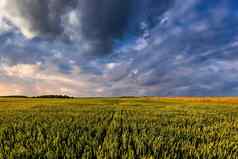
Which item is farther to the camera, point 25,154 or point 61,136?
point 61,136

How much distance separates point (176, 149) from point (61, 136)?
3444 millimetres

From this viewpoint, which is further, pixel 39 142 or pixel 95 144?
pixel 39 142

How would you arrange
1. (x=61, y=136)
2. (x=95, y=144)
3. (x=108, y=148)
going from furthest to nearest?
(x=61, y=136) < (x=95, y=144) < (x=108, y=148)

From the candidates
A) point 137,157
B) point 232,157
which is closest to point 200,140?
point 232,157

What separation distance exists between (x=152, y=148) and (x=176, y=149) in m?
0.60

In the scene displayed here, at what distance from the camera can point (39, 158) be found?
12.8 feet

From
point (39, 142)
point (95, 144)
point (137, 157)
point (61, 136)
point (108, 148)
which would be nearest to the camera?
point (137, 157)

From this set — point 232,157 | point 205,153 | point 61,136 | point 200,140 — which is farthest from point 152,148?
point 61,136

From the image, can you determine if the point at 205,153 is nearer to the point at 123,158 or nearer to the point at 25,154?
the point at 123,158

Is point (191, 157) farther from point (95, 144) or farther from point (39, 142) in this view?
point (39, 142)

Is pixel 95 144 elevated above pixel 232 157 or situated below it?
above

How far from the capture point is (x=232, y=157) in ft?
15.3

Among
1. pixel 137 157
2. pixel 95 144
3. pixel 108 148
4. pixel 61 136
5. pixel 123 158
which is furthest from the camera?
pixel 61 136

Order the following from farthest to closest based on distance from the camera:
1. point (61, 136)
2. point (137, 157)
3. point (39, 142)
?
point (61, 136)
point (39, 142)
point (137, 157)
